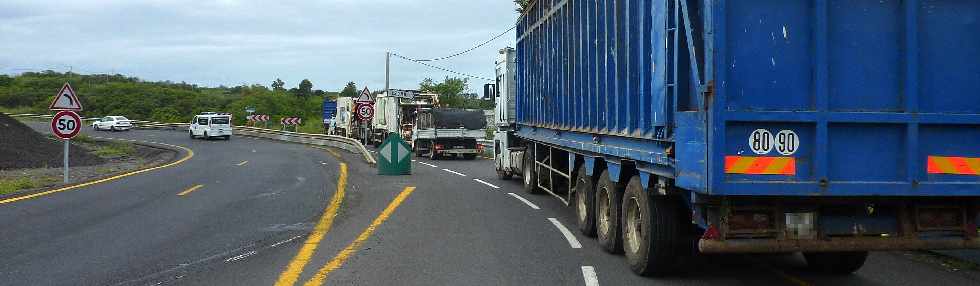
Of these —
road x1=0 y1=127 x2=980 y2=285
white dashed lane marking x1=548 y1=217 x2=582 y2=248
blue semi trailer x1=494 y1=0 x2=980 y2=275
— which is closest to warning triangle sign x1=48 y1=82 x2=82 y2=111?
road x1=0 y1=127 x2=980 y2=285

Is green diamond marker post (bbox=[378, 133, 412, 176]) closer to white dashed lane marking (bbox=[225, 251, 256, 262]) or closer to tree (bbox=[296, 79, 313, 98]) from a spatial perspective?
white dashed lane marking (bbox=[225, 251, 256, 262])

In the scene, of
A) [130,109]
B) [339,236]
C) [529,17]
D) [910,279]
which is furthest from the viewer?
[130,109]

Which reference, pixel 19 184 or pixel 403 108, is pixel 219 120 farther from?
pixel 19 184

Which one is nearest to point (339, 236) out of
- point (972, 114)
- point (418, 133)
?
point (972, 114)

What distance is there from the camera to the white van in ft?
167

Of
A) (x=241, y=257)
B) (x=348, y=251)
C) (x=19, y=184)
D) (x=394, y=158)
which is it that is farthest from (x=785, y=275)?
(x=19, y=184)

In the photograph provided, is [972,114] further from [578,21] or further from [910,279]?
[578,21]

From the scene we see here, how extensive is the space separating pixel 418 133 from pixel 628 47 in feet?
82.6

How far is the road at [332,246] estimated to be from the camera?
7254 millimetres

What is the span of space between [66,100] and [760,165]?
17086mm

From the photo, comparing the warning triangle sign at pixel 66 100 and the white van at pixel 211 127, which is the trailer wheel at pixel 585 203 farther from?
the white van at pixel 211 127

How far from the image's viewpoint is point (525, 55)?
15508 millimetres

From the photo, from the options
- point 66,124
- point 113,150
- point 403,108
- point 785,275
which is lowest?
point 785,275

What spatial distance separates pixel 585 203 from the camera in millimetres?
9992
